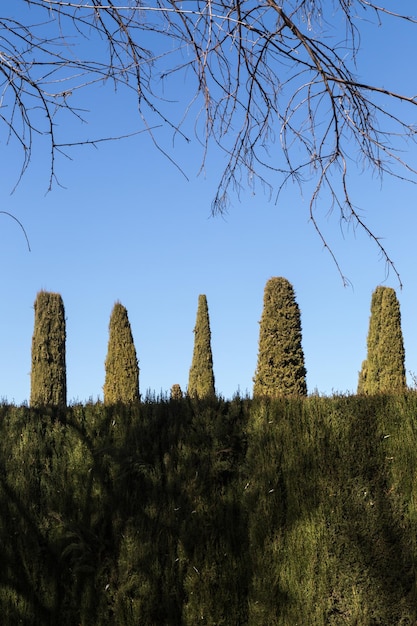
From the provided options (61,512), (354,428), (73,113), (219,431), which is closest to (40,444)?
(61,512)

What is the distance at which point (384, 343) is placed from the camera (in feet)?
55.5

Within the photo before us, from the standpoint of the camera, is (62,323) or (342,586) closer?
(342,586)

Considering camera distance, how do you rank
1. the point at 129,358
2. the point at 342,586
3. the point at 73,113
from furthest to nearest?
the point at 129,358
the point at 342,586
the point at 73,113

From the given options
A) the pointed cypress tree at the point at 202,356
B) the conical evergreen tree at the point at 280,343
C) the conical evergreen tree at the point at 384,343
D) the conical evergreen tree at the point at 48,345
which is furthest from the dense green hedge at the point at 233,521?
the pointed cypress tree at the point at 202,356

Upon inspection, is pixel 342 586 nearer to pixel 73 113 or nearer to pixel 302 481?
pixel 302 481

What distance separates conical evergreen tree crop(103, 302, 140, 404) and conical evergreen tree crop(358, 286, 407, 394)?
5.79 meters

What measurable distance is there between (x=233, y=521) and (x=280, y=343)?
946cm

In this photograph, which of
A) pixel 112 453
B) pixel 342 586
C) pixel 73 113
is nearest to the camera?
pixel 73 113

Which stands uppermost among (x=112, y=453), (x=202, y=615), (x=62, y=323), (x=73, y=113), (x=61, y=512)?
(x=62, y=323)

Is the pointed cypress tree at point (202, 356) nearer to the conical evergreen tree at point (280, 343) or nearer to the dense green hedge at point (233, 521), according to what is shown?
the conical evergreen tree at point (280, 343)

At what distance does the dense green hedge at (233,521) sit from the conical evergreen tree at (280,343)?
9.09 meters

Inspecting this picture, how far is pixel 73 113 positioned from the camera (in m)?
3.43

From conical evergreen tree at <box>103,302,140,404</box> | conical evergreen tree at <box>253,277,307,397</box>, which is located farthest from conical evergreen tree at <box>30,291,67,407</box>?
conical evergreen tree at <box>253,277,307,397</box>

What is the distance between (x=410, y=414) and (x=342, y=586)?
60.8 inches
